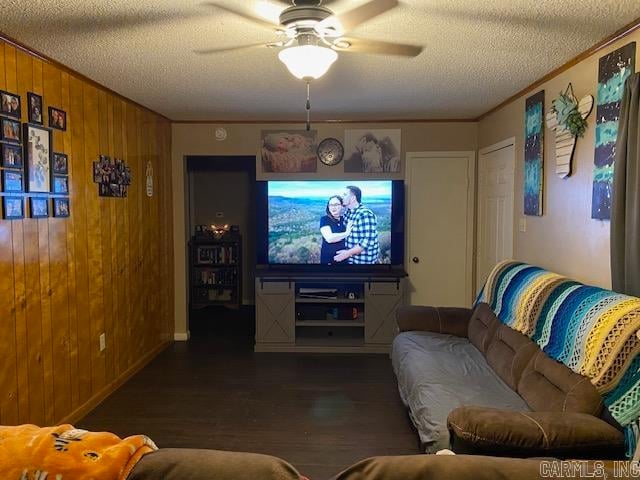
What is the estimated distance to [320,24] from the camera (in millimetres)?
2375

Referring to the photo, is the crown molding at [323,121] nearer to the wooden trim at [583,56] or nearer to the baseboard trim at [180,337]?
the wooden trim at [583,56]

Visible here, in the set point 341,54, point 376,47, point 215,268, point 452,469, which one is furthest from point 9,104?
point 215,268

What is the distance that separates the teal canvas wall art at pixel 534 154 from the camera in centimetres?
357

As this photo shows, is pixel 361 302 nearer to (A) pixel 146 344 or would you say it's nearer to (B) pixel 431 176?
(B) pixel 431 176

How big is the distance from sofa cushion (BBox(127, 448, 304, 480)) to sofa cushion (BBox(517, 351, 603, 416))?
5.22 ft

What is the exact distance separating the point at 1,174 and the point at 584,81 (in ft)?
10.8

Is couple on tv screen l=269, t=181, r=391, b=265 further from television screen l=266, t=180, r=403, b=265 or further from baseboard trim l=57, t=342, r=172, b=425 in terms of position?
baseboard trim l=57, t=342, r=172, b=425

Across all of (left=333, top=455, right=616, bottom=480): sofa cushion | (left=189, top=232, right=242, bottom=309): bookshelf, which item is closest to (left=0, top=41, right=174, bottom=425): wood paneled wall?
(left=189, top=232, right=242, bottom=309): bookshelf

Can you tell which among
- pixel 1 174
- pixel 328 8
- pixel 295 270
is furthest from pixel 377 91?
pixel 1 174

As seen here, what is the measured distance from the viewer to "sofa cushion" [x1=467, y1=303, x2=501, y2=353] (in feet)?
11.2

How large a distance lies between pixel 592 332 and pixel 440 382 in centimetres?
94

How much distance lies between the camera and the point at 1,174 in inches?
103

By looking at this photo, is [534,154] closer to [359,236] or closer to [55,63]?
[359,236]

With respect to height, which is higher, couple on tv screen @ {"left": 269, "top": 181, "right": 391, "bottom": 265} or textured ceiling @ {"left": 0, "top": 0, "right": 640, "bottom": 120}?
textured ceiling @ {"left": 0, "top": 0, "right": 640, "bottom": 120}
